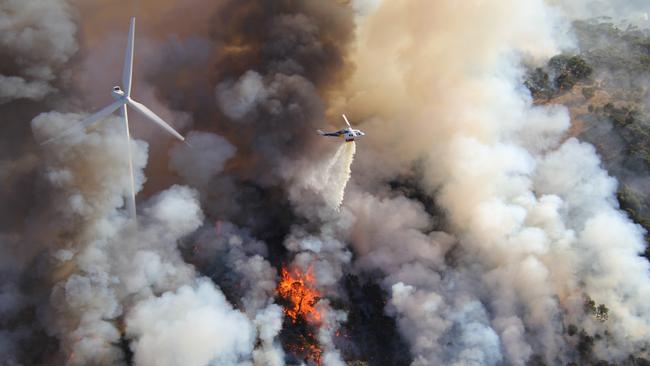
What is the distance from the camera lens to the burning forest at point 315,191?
59094 millimetres

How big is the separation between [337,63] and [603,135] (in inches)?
1446

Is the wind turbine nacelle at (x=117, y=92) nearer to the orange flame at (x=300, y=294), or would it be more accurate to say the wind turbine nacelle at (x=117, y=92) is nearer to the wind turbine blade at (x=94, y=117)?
the wind turbine blade at (x=94, y=117)

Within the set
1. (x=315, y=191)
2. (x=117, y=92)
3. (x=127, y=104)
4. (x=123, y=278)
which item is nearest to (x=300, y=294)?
(x=315, y=191)

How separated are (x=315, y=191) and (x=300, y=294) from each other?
492 inches

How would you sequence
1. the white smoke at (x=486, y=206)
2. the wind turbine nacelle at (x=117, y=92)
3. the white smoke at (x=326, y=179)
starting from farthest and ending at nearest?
the white smoke at (x=326, y=179), the white smoke at (x=486, y=206), the wind turbine nacelle at (x=117, y=92)

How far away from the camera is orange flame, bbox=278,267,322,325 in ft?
206

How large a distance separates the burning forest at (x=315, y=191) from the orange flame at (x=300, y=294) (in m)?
0.24

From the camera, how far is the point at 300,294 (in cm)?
6406

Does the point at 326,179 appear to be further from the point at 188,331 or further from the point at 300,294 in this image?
the point at 188,331

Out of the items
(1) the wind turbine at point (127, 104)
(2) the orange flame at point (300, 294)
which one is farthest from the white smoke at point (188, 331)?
(1) the wind turbine at point (127, 104)

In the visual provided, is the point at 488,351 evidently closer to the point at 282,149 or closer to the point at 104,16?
the point at 282,149

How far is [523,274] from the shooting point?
2452 inches

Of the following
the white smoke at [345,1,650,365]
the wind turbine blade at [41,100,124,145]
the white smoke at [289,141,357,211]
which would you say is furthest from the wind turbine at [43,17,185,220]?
the white smoke at [345,1,650,365]

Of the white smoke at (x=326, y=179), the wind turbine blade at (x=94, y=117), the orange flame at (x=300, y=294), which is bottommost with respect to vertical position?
the orange flame at (x=300, y=294)
